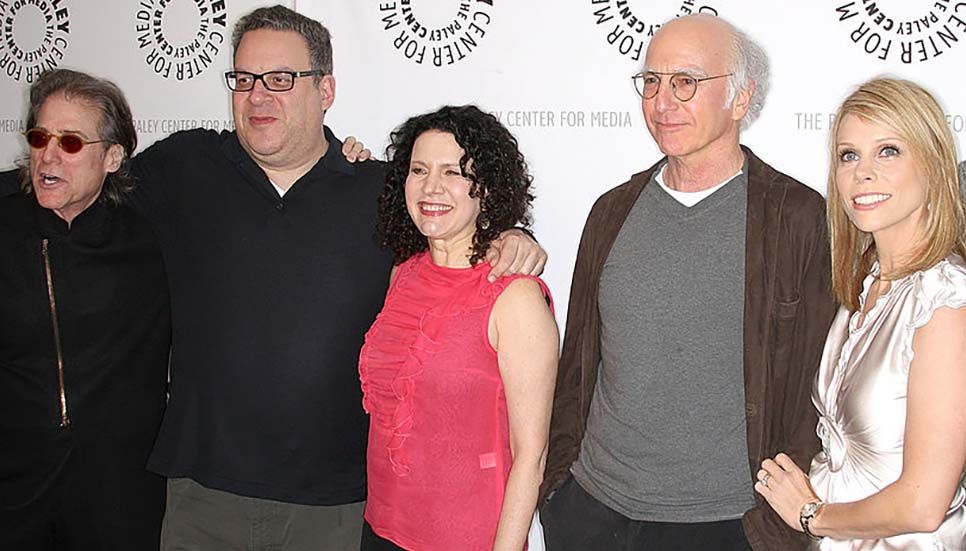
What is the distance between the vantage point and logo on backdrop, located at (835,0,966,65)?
101 inches

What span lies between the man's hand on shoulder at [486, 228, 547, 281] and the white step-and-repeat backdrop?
0.82 m

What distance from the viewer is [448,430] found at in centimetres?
204

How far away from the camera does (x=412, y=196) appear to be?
7.01ft

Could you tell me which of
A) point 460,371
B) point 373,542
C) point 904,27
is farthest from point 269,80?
point 904,27

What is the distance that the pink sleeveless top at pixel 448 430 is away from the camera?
2.03 meters

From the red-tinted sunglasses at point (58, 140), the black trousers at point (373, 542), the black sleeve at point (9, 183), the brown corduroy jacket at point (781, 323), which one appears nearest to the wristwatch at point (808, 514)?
the brown corduroy jacket at point (781, 323)

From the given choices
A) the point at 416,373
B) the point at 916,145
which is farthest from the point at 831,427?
the point at 416,373

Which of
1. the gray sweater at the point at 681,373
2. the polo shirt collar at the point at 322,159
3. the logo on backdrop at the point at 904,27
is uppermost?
the logo on backdrop at the point at 904,27

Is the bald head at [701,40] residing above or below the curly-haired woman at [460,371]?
above

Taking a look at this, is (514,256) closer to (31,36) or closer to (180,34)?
(180,34)

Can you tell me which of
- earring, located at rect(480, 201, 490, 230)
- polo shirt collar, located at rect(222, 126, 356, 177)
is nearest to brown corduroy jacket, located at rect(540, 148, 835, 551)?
earring, located at rect(480, 201, 490, 230)

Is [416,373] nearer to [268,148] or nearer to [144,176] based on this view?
[268,148]

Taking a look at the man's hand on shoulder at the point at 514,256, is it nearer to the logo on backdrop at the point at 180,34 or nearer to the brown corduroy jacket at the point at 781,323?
the brown corduroy jacket at the point at 781,323

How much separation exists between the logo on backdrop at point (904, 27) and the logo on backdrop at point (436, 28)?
104cm
